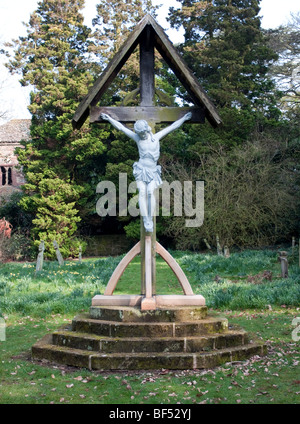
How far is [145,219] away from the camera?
578cm

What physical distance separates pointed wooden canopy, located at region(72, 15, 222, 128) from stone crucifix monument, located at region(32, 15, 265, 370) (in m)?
0.01

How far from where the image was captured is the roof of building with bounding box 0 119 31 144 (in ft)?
109

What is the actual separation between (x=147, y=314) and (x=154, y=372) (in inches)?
29.6

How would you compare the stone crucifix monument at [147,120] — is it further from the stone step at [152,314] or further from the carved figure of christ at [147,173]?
the stone step at [152,314]

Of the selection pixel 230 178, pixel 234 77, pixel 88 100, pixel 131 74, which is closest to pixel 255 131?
pixel 234 77

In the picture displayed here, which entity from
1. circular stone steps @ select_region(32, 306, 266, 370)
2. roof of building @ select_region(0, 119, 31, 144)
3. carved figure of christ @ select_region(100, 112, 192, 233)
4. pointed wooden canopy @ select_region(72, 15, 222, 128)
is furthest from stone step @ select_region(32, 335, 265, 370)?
roof of building @ select_region(0, 119, 31, 144)

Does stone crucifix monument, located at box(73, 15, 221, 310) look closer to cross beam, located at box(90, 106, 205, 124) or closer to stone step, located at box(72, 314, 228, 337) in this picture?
cross beam, located at box(90, 106, 205, 124)

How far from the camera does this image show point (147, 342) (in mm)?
5316

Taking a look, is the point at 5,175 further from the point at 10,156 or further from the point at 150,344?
the point at 150,344

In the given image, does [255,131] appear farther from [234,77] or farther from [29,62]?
[29,62]

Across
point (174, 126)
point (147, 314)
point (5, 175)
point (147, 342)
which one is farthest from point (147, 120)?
point (5, 175)

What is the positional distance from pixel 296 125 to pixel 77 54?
14.9m

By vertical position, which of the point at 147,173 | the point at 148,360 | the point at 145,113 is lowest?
the point at 148,360

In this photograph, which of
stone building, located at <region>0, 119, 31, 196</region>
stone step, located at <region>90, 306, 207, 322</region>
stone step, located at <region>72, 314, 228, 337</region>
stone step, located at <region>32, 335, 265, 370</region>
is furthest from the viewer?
stone building, located at <region>0, 119, 31, 196</region>
